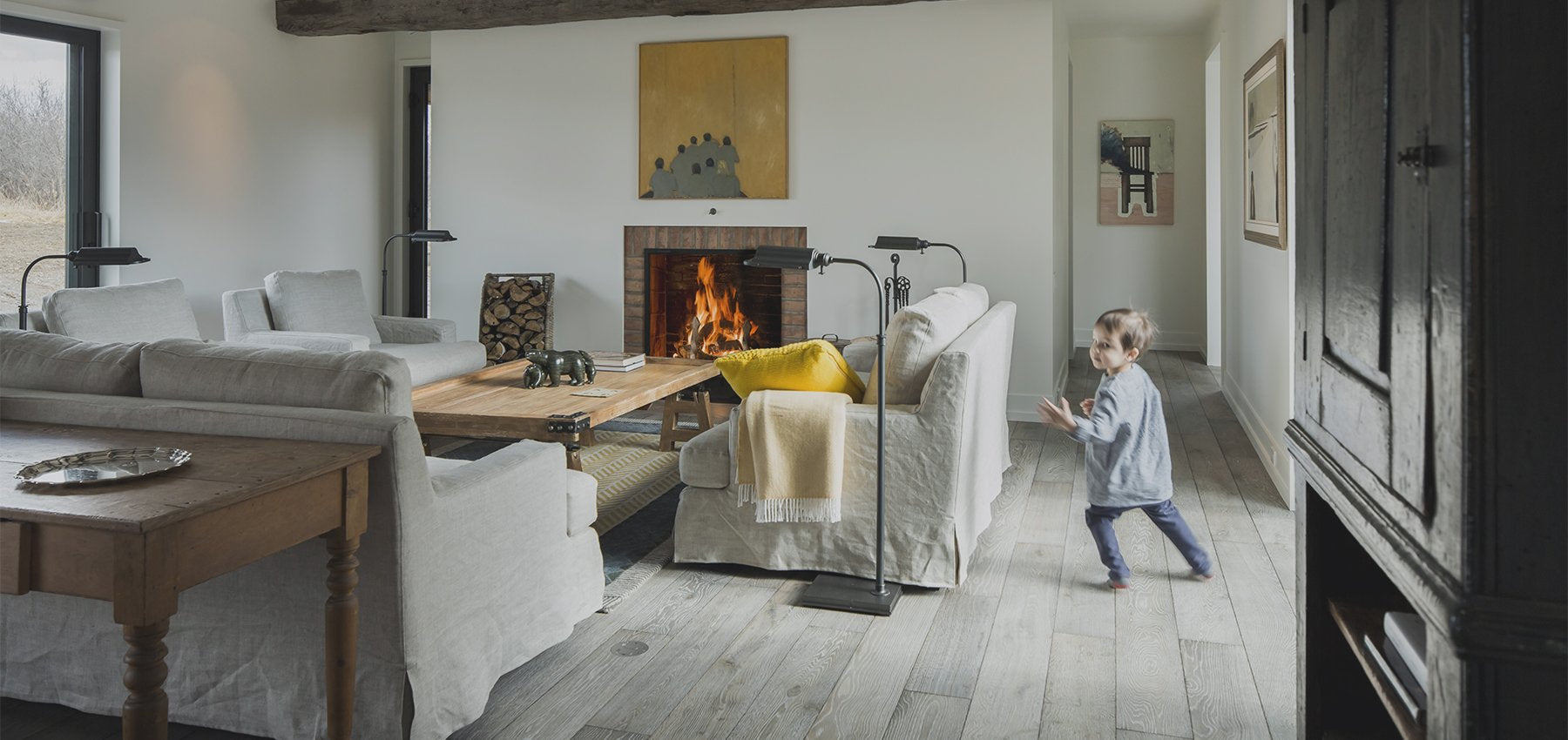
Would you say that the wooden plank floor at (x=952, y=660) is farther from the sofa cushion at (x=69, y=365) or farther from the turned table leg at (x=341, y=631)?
the sofa cushion at (x=69, y=365)

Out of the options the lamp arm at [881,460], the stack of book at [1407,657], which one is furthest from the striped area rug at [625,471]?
the stack of book at [1407,657]

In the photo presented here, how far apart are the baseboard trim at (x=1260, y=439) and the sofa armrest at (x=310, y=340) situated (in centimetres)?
417

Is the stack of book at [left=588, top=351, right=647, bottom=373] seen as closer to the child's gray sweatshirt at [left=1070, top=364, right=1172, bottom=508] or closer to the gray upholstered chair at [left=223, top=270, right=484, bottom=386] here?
the gray upholstered chair at [left=223, top=270, right=484, bottom=386]

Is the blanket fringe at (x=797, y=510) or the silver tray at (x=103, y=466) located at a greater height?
the silver tray at (x=103, y=466)

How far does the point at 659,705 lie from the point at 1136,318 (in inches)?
70.3

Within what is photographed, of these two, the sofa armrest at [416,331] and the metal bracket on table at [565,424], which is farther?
the sofa armrest at [416,331]

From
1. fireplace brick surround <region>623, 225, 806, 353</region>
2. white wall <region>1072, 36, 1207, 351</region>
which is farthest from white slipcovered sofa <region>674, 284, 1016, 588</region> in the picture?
white wall <region>1072, 36, 1207, 351</region>

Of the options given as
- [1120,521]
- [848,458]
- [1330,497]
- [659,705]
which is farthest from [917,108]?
[1330,497]

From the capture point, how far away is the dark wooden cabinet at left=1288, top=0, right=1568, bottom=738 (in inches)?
35.4

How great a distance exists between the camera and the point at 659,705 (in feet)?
7.91

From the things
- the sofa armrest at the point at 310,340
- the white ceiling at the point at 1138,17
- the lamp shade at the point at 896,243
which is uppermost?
the white ceiling at the point at 1138,17

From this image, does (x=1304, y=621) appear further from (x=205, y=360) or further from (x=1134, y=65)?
(x=1134, y=65)

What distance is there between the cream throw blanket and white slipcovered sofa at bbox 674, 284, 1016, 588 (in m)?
0.09

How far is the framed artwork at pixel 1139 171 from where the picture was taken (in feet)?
29.5
